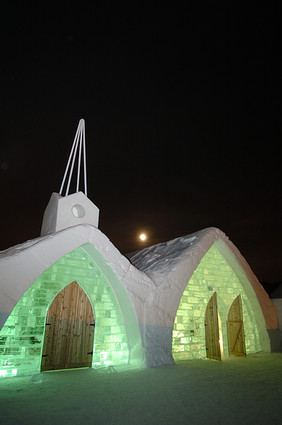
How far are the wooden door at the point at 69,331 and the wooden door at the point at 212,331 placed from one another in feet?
11.4

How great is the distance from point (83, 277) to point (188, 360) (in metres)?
3.77

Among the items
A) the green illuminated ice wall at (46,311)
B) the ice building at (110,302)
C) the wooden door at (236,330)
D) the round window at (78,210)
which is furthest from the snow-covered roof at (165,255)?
the wooden door at (236,330)

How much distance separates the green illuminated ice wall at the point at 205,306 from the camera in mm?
8164

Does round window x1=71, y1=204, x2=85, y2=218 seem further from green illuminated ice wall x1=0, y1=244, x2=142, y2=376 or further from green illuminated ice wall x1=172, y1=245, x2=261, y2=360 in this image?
green illuminated ice wall x1=172, y1=245, x2=261, y2=360

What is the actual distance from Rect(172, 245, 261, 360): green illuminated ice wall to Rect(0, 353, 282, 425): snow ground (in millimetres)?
1585

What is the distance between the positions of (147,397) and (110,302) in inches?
133

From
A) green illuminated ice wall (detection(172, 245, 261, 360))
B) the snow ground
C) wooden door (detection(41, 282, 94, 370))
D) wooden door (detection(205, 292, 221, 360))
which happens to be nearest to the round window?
wooden door (detection(41, 282, 94, 370))

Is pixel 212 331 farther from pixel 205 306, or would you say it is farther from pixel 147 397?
pixel 147 397

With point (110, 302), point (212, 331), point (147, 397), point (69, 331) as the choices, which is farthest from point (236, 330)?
point (147, 397)

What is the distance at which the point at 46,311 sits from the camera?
665cm

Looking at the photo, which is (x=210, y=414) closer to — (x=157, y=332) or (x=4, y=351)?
(x=157, y=332)

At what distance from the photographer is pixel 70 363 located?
6.73m

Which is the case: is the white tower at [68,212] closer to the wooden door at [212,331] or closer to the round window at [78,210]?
the round window at [78,210]

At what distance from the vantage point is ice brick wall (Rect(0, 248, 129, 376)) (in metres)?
6.05
